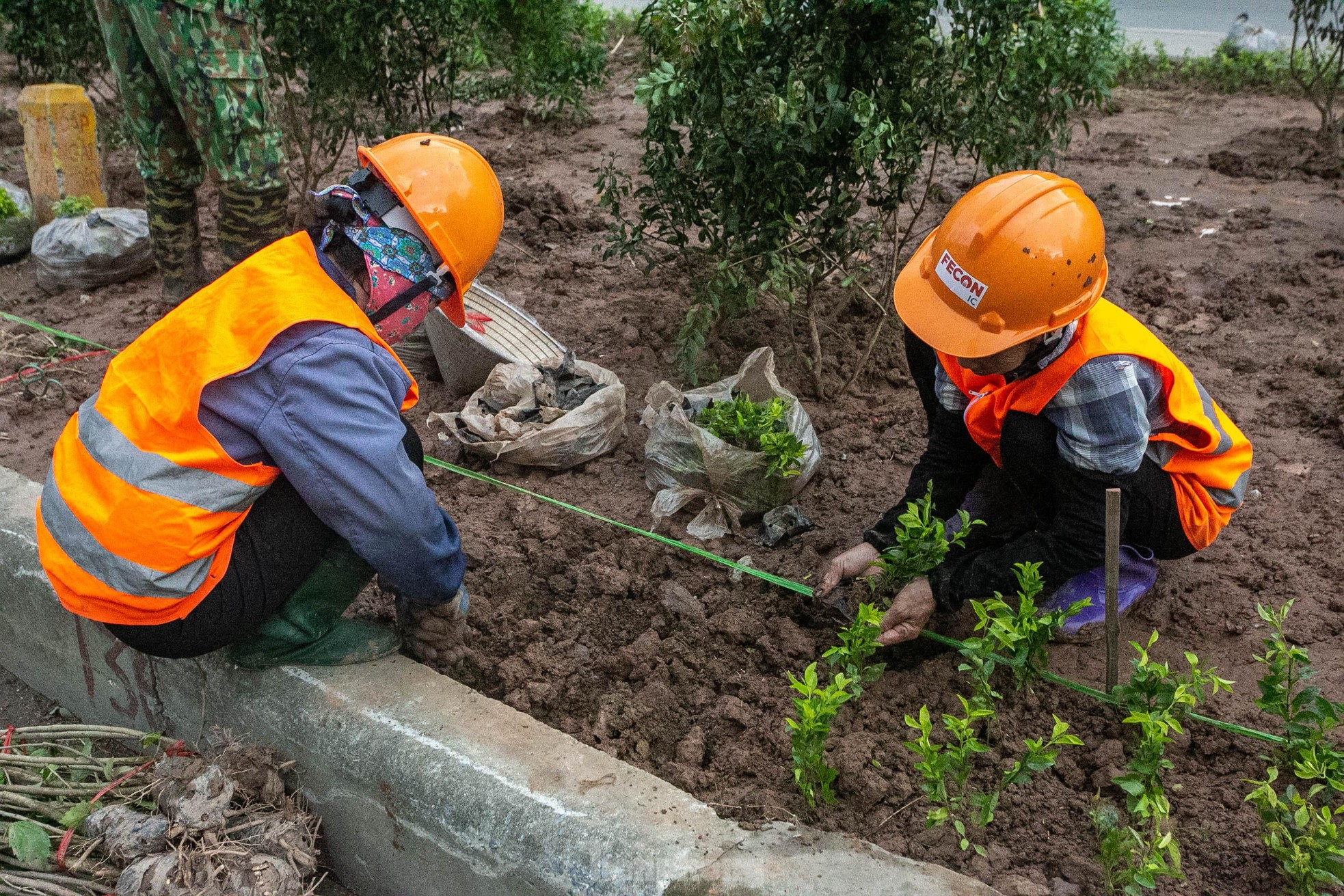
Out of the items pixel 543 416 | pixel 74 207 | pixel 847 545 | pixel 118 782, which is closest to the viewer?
pixel 118 782

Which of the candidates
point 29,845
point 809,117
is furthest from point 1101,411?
point 29,845

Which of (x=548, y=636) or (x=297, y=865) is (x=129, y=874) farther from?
(x=548, y=636)

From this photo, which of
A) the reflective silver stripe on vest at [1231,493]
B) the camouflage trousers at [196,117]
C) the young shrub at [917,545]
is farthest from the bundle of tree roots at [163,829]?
the camouflage trousers at [196,117]

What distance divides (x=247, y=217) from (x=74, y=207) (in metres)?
1.52

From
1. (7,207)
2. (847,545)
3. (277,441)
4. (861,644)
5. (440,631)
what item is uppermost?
(277,441)

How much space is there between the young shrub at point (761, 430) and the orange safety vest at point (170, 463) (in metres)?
1.27

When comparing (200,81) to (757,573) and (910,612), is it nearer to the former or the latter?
(757,573)

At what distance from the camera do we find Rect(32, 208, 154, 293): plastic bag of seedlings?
500cm

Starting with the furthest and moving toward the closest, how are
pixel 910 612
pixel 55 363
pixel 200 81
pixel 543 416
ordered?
1. pixel 55 363
2. pixel 200 81
3. pixel 543 416
4. pixel 910 612

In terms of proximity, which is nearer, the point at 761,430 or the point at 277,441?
the point at 277,441

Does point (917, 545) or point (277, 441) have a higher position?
point (277, 441)

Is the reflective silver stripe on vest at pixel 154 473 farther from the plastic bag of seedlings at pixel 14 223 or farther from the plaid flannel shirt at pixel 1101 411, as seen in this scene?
the plastic bag of seedlings at pixel 14 223

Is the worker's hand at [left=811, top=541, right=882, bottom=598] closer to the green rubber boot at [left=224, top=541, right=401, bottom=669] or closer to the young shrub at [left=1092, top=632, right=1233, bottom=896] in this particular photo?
the young shrub at [left=1092, top=632, right=1233, bottom=896]

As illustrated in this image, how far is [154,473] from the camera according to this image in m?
1.99
